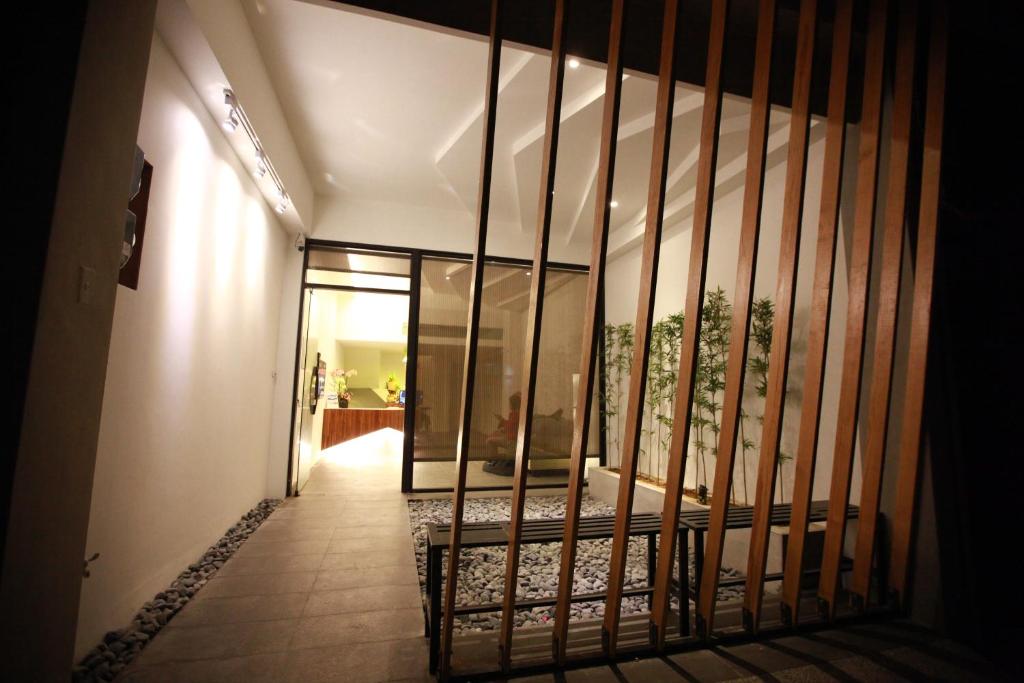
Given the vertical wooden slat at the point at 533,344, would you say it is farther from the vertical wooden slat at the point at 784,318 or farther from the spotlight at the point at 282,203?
the spotlight at the point at 282,203

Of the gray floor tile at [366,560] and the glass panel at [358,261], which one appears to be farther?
the glass panel at [358,261]

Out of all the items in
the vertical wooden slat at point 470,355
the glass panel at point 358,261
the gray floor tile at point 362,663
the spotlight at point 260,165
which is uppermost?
the spotlight at point 260,165

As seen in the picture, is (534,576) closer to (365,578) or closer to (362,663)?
(365,578)

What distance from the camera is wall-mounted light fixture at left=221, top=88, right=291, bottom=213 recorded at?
2.62 m

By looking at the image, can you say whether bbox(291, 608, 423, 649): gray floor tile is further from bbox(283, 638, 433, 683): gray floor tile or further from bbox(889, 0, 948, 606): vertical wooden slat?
bbox(889, 0, 948, 606): vertical wooden slat

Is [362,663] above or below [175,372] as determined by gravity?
below

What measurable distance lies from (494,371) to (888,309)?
401 cm

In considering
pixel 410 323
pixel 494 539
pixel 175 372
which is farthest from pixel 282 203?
pixel 494 539

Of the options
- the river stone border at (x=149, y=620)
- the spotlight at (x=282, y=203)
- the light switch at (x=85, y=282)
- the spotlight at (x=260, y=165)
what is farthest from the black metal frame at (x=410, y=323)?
the light switch at (x=85, y=282)

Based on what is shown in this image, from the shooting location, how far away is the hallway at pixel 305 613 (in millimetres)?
1761

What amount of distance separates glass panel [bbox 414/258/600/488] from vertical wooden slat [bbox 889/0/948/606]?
12.4 feet

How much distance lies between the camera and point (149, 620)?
2100mm

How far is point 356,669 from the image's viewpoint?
1.75m

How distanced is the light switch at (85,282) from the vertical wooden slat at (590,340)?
152 cm
